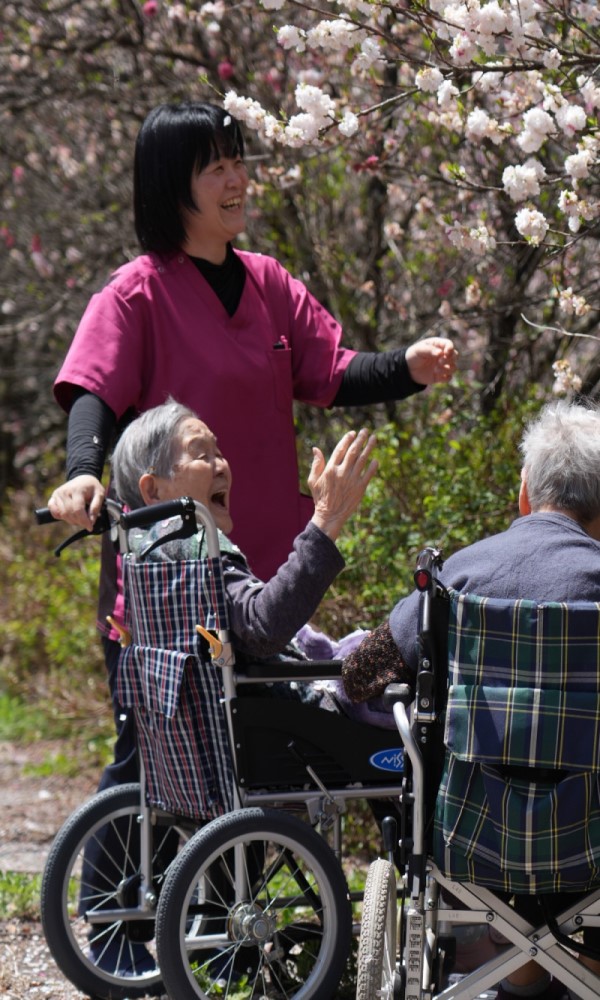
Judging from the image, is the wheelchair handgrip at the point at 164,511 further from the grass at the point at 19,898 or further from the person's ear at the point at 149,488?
the grass at the point at 19,898

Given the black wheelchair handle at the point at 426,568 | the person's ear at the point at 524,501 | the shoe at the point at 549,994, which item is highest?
the person's ear at the point at 524,501

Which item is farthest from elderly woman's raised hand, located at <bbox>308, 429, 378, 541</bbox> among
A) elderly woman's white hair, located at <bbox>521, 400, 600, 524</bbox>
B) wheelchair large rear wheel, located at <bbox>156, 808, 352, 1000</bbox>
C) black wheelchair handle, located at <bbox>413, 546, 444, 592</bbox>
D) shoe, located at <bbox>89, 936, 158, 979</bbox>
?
shoe, located at <bbox>89, 936, 158, 979</bbox>

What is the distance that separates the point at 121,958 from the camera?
3500mm

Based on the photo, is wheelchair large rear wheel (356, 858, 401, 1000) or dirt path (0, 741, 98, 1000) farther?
dirt path (0, 741, 98, 1000)

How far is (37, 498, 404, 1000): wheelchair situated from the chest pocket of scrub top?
1.93ft

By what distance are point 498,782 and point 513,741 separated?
96mm

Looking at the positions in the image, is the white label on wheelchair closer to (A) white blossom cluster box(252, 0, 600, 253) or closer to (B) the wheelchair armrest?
(B) the wheelchair armrest

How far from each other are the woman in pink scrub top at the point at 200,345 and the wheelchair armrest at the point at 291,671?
1.78 ft

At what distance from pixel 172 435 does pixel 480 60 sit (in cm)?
135

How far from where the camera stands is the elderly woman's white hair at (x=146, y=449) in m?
3.30

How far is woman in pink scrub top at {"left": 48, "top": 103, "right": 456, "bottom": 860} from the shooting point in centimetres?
352

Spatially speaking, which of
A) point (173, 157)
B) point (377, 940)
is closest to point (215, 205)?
point (173, 157)

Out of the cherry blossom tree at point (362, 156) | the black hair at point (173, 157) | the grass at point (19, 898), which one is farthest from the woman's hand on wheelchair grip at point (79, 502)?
the grass at point (19, 898)

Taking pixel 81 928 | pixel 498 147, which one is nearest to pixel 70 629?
pixel 81 928
